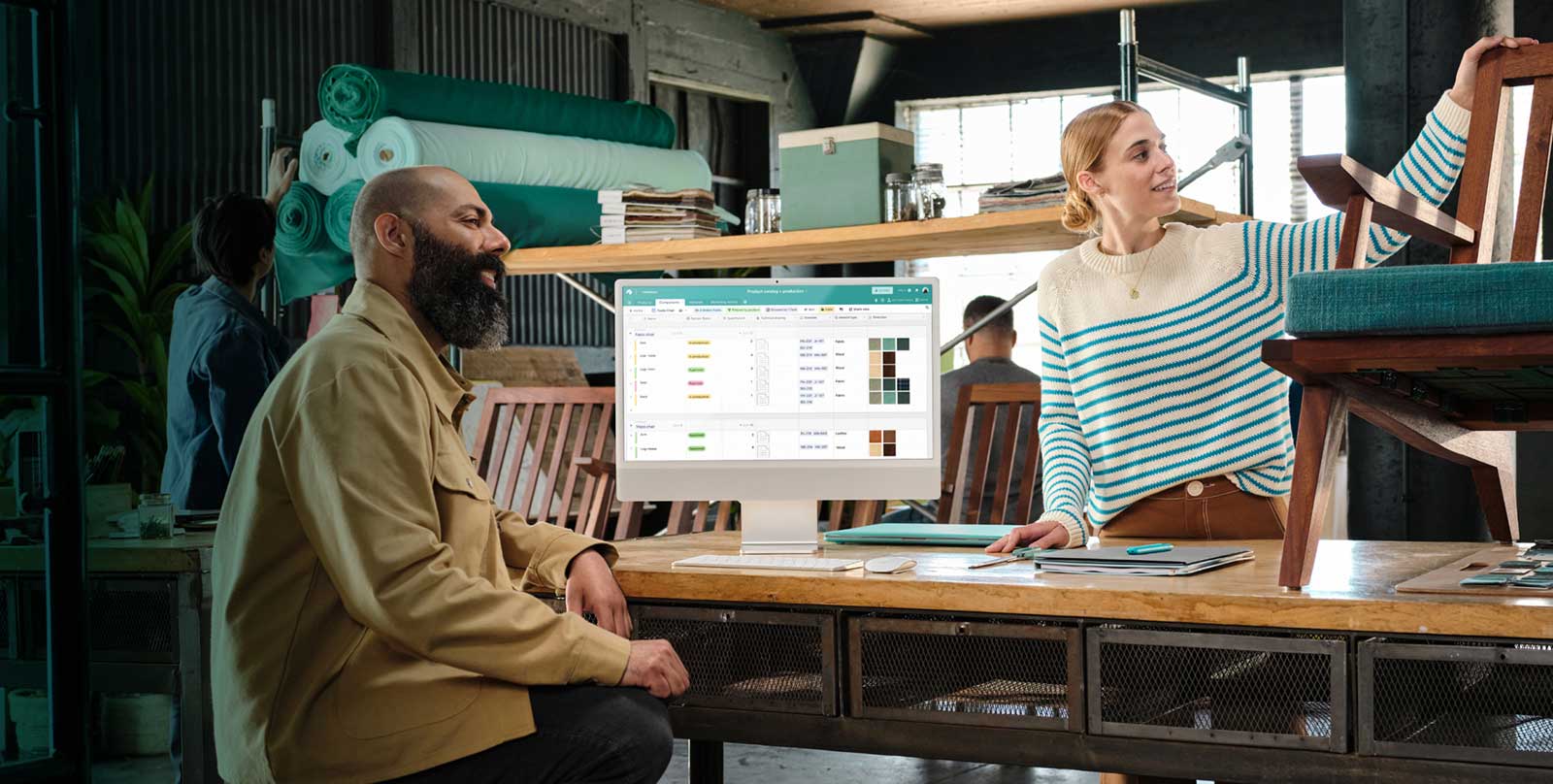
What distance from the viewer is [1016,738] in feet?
6.44

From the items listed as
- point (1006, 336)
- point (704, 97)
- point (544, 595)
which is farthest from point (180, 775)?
point (704, 97)

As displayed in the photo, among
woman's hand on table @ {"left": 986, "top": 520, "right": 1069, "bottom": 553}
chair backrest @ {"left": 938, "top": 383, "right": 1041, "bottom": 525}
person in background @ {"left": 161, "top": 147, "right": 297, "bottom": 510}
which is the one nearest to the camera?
woman's hand on table @ {"left": 986, "top": 520, "right": 1069, "bottom": 553}

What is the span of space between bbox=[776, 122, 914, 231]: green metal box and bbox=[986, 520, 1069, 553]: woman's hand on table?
215 cm

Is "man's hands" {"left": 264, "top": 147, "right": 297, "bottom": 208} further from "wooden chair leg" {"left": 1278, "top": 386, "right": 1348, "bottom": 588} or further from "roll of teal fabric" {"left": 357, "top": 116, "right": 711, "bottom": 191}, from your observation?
"wooden chair leg" {"left": 1278, "top": 386, "right": 1348, "bottom": 588}

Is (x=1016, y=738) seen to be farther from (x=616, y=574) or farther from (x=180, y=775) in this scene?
(x=180, y=775)

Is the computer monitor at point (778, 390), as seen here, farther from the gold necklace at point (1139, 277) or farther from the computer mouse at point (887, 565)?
the gold necklace at point (1139, 277)

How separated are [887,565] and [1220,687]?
1.60ft

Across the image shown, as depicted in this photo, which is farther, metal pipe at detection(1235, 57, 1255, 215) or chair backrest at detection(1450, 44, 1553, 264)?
metal pipe at detection(1235, 57, 1255, 215)

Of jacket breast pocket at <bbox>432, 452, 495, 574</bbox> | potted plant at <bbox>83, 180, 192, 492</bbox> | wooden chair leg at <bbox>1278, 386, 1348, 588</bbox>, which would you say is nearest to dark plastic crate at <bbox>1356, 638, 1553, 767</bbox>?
wooden chair leg at <bbox>1278, 386, 1348, 588</bbox>

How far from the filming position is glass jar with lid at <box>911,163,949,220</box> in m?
4.28

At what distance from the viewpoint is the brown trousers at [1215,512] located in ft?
8.36

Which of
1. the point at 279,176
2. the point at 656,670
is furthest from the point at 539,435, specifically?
the point at 656,670

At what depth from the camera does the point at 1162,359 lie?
256cm

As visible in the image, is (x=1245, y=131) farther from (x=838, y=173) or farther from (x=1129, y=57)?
(x=838, y=173)
